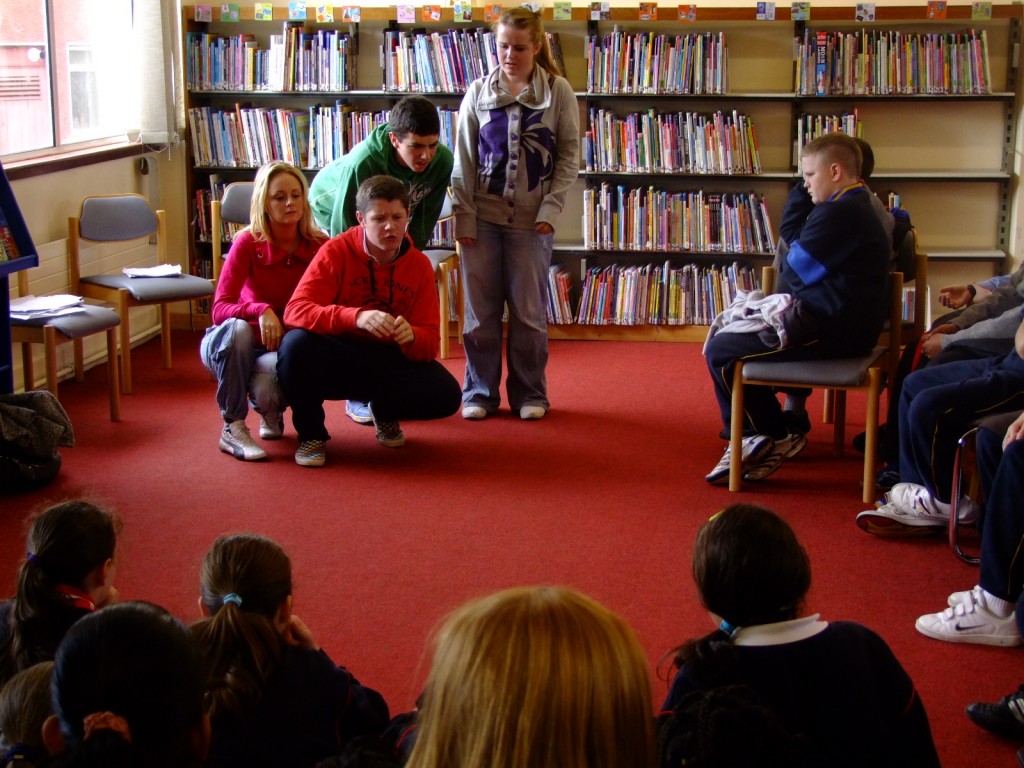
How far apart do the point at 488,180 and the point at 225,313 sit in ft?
3.59

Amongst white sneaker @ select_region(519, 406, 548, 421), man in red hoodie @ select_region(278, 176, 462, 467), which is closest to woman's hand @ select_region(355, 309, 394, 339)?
man in red hoodie @ select_region(278, 176, 462, 467)

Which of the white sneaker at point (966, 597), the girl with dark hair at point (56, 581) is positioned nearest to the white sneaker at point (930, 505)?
the white sneaker at point (966, 597)

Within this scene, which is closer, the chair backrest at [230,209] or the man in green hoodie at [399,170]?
the man in green hoodie at [399,170]

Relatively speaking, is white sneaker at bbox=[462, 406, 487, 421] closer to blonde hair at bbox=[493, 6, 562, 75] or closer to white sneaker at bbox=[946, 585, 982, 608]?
blonde hair at bbox=[493, 6, 562, 75]

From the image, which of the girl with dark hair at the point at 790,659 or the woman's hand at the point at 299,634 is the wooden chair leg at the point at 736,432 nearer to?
the girl with dark hair at the point at 790,659

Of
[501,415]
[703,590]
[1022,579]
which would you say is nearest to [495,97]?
[501,415]

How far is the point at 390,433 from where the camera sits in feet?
13.7

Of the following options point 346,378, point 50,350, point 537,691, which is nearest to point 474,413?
point 346,378

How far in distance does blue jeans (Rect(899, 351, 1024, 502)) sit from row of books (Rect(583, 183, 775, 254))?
98.6 inches

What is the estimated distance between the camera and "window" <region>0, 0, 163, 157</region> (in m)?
4.95

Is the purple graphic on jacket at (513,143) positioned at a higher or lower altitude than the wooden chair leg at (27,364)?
higher

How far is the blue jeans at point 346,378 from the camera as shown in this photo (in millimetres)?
3893

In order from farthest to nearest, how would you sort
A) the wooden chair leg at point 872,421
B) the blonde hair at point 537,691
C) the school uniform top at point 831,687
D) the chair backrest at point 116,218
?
the chair backrest at point 116,218, the wooden chair leg at point 872,421, the school uniform top at point 831,687, the blonde hair at point 537,691

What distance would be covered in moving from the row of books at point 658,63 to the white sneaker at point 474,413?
1991mm
